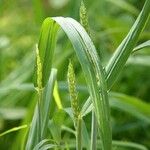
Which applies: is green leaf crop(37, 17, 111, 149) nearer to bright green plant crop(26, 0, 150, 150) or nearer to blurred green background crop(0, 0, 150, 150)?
bright green plant crop(26, 0, 150, 150)

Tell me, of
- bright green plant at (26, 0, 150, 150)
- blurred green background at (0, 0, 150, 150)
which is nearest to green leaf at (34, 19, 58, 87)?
bright green plant at (26, 0, 150, 150)

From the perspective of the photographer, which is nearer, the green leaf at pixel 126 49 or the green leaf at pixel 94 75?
the green leaf at pixel 94 75

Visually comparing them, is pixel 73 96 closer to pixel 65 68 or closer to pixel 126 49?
pixel 126 49

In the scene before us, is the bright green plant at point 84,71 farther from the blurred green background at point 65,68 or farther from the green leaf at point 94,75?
the blurred green background at point 65,68

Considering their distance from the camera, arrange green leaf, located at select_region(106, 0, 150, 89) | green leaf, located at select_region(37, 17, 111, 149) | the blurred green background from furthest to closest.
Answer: the blurred green background → green leaf, located at select_region(106, 0, 150, 89) → green leaf, located at select_region(37, 17, 111, 149)

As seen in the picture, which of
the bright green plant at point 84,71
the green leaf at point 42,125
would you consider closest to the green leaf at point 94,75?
the bright green plant at point 84,71

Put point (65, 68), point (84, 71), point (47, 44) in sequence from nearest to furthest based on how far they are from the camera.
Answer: point (84, 71) < point (47, 44) < point (65, 68)

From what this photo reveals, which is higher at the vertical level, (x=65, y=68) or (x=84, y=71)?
(x=84, y=71)

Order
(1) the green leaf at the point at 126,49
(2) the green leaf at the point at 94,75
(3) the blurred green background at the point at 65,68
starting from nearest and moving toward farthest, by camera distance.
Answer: (2) the green leaf at the point at 94,75 → (1) the green leaf at the point at 126,49 → (3) the blurred green background at the point at 65,68

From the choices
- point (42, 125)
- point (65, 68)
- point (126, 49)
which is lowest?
point (65, 68)

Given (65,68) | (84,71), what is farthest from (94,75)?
(65,68)

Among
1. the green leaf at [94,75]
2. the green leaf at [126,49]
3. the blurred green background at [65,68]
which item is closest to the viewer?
the green leaf at [94,75]
